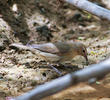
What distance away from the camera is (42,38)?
22.0ft

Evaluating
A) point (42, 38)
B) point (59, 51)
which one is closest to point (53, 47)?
point (59, 51)

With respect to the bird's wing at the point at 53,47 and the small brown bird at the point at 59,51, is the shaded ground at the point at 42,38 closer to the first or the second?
the small brown bird at the point at 59,51

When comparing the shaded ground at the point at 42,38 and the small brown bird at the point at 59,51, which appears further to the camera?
the small brown bird at the point at 59,51

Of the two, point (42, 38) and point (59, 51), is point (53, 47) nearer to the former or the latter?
point (59, 51)

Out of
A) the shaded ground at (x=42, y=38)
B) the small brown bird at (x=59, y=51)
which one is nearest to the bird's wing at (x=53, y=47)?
the small brown bird at (x=59, y=51)

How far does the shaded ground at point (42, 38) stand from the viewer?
4.37 m

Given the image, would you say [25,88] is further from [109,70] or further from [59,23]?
[59,23]

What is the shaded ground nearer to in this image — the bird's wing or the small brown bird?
the small brown bird

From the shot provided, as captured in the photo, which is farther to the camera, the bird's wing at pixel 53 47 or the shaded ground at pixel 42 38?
the bird's wing at pixel 53 47

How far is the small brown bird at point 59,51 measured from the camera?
17.5 ft

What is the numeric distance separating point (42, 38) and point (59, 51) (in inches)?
51.7

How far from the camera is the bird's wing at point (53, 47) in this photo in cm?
531

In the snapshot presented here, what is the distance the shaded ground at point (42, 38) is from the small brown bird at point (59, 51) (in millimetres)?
197

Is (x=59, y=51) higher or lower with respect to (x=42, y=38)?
lower
